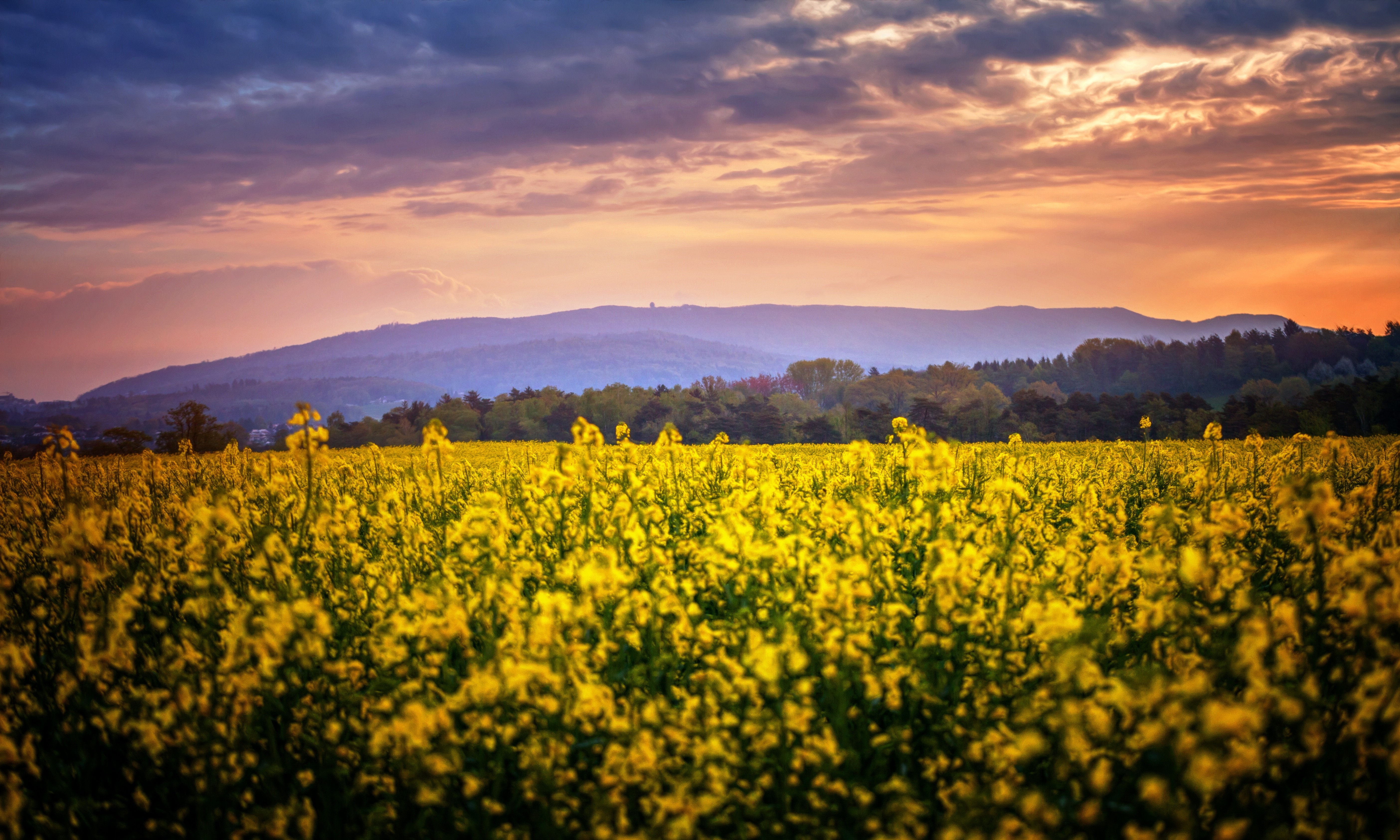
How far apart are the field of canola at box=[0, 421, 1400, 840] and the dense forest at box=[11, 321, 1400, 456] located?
226 cm

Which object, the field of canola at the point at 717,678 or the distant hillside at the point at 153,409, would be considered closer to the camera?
the field of canola at the point at 717,678

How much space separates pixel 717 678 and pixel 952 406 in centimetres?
7746

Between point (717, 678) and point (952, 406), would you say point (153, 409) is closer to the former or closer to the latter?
point (952, 406)

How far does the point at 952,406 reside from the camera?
7531cm

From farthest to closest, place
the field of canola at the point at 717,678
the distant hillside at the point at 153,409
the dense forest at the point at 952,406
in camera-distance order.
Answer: the distant hillside at the point at 153,409
the dense forest at the point at 952,406
the field of canola at the point at 717,678

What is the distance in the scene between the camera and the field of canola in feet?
9.23

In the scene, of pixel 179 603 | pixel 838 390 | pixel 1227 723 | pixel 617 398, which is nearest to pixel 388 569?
pixel 179 603

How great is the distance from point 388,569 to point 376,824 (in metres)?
3.44

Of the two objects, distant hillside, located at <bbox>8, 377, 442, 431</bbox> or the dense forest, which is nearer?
the dense forest

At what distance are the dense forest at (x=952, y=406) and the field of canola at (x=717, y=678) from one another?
2256 millimetres

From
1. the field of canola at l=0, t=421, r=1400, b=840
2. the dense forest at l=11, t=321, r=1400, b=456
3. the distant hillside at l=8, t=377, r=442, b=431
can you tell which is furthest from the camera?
the distant hillside at l=8, t=377, r=442, b=431

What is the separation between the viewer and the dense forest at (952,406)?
146 ft

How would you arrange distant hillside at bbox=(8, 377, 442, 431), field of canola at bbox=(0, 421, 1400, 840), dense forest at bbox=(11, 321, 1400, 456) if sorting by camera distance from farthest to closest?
distant hillside at bbox=(8, 377, 442, 431) < dense forest at bbox=(11, 321, 1400, 456) < field of canola at bbox=(0, 421, 1400, 840)

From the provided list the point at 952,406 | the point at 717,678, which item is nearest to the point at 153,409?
the point at 952,406
